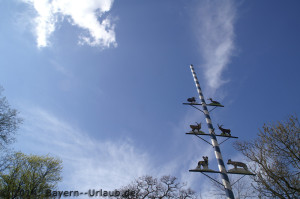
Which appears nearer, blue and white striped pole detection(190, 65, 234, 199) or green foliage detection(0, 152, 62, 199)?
blue and white striped pole detection(190, 65, 234, 199)

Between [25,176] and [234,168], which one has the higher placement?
[25,176]

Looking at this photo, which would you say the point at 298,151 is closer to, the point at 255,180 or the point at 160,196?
the point at 255,180

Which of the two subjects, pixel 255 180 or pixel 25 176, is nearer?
pixel 255 180

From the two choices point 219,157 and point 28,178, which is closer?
point 219,157

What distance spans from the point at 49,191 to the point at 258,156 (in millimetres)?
21840

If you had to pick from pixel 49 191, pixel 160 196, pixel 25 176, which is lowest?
pixel 160 196

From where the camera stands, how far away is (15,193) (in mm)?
17688

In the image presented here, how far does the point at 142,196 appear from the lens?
2609 cm

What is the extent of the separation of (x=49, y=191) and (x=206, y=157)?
786 inches

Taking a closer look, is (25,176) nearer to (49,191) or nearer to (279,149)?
(49,191)

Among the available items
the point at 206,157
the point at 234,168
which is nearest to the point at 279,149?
the point at 234,168

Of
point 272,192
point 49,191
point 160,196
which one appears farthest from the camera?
point 160,196

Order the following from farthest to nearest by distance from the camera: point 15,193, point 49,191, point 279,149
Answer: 1. point 49,191
2. point 15,193
3. point 279,149

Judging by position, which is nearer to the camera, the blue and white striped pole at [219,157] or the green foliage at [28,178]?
the blue and white striped pole at [219,157]
